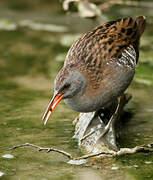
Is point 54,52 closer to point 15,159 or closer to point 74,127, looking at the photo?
point 74,127

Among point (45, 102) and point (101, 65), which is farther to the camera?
point (45, 102)

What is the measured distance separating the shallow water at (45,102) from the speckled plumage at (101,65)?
60 cm

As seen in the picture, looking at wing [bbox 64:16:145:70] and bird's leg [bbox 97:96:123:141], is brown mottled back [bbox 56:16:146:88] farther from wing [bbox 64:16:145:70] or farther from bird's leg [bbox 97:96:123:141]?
bird's leg [bbox 97:96:123:141]

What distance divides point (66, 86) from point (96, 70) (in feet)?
1.73

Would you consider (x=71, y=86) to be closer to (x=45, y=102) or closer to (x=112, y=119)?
(x=112, y=119)

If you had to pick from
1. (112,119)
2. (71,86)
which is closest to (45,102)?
(112,119)

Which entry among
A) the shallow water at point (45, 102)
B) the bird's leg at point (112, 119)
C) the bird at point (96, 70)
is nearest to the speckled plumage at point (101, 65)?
the bird at point (96, 70)

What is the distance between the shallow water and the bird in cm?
59

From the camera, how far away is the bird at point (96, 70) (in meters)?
4.90

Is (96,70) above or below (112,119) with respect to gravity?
above

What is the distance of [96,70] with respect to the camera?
520 cm

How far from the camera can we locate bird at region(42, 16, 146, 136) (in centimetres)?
490

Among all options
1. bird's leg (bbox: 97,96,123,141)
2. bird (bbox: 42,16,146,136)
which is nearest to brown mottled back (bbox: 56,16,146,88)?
bird (bbox: 42,16,146,136)

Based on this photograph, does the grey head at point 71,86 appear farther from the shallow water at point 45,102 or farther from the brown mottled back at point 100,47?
the shallow water at point 45,102
